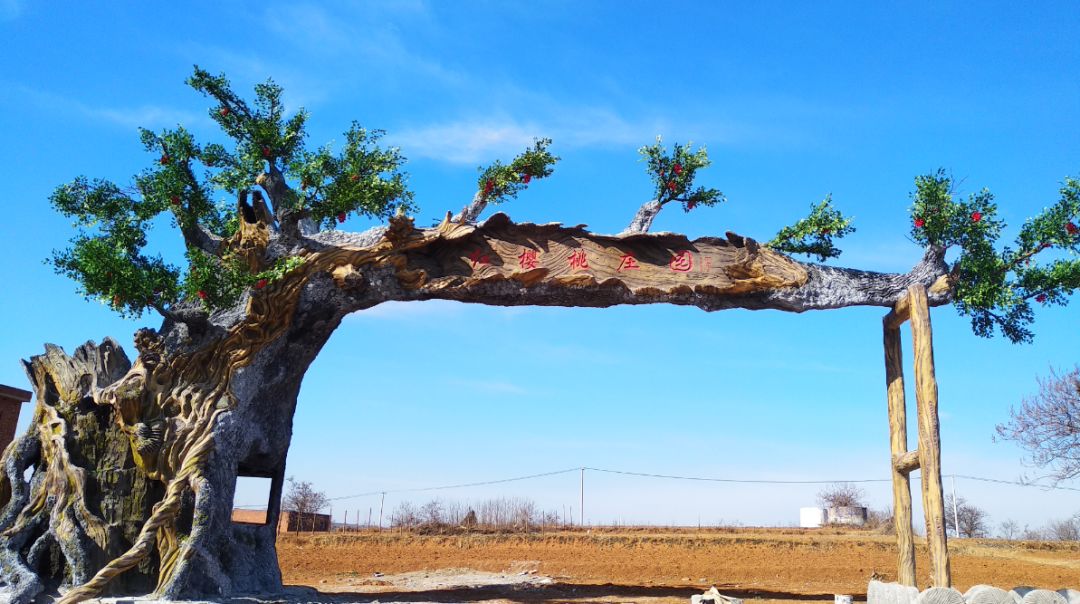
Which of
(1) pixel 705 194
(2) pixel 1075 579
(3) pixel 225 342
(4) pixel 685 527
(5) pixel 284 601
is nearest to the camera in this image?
(5) pixel 284 601

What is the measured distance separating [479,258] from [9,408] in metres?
9.90

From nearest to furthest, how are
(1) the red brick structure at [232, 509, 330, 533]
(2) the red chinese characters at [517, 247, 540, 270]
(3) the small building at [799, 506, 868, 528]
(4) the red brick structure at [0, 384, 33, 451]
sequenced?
(2) the red chinese characters at [517, 247, 540, 270] < (4) the red brick structure at [0, 384, 33, 451] < (1) the red brick structure at [232, 509, 330, 533] < (3) the small building at [799, 506, 868, 528]

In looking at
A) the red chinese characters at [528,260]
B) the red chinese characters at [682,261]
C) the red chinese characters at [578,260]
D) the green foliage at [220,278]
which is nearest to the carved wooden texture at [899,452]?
the red chinese characters at [682,261]

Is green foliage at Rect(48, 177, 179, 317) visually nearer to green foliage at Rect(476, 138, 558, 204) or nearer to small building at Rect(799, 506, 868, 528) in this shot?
green foliage at Rect(476, 138, 558, 204)

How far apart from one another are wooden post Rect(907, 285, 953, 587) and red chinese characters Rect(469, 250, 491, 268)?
3.75 m

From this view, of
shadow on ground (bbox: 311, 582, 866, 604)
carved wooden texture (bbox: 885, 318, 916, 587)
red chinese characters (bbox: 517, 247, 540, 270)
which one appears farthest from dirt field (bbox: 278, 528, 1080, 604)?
red chinese characters (bbox: 517, 247, 540, 270)

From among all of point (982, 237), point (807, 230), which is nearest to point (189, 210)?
point (807, 230)

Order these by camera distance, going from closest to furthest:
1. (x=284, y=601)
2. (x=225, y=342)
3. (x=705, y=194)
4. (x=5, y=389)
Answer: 1. (x=284, y=601)
2. (x=225, y=342)
3. (x=705, y=194)
4. (x=5, y=389)

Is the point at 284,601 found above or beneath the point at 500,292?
beneath

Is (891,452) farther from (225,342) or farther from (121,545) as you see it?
(121,545)

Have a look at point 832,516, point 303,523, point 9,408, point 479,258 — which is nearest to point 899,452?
point 479,258

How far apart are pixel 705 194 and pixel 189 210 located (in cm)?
491

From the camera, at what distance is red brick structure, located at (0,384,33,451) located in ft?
43.7

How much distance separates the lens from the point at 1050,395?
13453 mm
